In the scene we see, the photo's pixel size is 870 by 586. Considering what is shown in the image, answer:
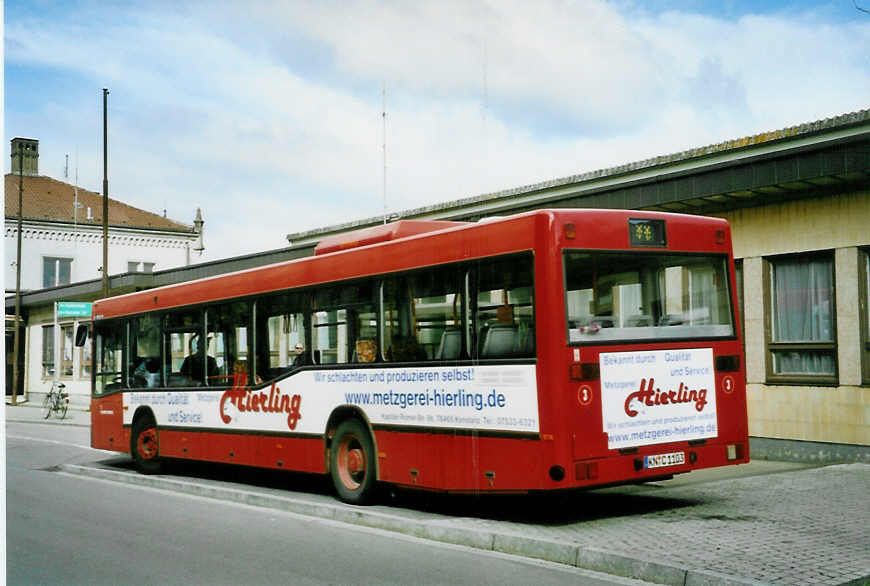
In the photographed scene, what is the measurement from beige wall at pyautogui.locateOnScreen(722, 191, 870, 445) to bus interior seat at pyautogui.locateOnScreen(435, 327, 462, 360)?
6890mm

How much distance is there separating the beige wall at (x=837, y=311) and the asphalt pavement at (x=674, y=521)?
2.65ft

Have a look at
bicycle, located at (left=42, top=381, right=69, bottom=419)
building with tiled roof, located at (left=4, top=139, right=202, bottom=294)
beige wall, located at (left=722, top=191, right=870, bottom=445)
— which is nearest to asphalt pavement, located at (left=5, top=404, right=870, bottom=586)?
beige wall, located at (left=722, top=191, right=870, bottom=445)

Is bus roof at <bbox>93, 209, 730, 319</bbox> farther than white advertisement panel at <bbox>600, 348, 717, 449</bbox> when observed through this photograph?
Yes

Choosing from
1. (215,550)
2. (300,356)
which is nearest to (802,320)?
(300,356)

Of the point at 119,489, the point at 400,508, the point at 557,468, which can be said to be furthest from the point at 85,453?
the point at 557,468

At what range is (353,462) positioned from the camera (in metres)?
11.4

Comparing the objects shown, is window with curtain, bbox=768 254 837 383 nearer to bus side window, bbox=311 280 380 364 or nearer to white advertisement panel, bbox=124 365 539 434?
white advertisement panel, bbox=124 365 539 434

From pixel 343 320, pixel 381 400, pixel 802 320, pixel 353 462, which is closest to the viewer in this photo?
pixel 381 400

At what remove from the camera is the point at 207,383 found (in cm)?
1432

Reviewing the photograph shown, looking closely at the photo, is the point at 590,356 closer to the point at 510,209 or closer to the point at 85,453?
the point at 510,209

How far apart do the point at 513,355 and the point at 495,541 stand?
5.75 ft

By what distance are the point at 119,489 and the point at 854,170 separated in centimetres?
1119

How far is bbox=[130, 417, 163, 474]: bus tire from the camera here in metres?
15.7

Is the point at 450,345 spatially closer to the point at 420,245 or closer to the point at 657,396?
the point at 420,245
